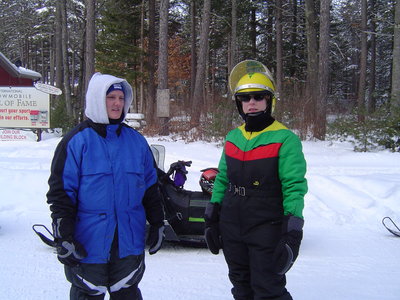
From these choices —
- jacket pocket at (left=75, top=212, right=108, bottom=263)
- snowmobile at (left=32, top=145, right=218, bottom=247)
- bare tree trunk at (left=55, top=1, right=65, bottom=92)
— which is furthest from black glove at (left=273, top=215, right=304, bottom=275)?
bare tree trunk at (left=55, top=1, right=65, bottom=92)

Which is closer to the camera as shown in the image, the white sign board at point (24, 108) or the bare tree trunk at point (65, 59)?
the white sign board at point (24, 108)

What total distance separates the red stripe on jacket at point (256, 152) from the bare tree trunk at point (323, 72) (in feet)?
30.5

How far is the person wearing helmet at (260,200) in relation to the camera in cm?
207

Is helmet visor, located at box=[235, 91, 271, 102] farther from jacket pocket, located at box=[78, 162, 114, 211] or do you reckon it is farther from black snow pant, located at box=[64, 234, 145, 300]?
black snow pant, located at box=[64, 234, 145, 300]

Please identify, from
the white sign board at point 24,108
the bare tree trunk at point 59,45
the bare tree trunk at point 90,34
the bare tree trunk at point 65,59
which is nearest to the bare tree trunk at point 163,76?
the bare tree trunk at point 90,34

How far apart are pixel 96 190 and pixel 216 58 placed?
37563 millimetres

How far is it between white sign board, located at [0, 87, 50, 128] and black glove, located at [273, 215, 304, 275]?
39.7 feet

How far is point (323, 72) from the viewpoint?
1238 centimetres

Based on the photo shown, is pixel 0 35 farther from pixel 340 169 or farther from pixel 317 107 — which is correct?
pixel 340 169

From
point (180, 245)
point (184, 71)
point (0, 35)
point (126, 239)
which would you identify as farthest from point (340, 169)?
point (0, 35)

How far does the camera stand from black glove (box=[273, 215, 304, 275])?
200cm

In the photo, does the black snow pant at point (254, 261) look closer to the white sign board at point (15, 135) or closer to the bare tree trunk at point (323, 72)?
the bare tree trunk at point (323, 72)

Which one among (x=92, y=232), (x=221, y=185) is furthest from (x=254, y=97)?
(x=92, y=232)

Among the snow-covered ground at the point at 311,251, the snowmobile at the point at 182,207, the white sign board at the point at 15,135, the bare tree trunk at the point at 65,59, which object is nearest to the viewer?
the snow-covered ground at the point at 311,251
